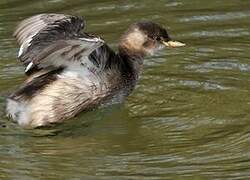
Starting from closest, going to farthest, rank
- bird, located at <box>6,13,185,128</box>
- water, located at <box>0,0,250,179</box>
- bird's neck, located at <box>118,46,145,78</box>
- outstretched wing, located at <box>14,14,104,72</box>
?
water, located at <box>0,0,250,179</box> → outstretched wing, located at <box>14,14,104,72</box> → bird, located at <box>6,13,185,128</box> → bird's neck, located at <box>118,46,145,78</box>

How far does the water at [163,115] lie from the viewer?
7.55 meters

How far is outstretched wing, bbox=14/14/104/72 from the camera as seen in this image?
798cm

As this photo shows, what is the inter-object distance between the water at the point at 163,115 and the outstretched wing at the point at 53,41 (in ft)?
2.36

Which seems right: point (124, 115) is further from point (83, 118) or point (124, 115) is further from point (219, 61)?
point (219, 61)

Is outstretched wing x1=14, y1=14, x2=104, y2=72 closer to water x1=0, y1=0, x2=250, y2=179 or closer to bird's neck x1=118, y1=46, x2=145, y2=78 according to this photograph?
water x1=0, y1=0, x2=250, y2=179

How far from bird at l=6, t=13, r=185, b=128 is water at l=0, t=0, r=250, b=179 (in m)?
0.15

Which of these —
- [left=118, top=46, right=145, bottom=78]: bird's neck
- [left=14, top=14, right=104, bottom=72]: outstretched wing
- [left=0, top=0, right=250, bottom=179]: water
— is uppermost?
[left=14, top=14, right=104, bottom=72]: outstretched wing

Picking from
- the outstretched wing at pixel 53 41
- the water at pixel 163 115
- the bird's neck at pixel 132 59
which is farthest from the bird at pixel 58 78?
the bird's neck at pixel 132 59

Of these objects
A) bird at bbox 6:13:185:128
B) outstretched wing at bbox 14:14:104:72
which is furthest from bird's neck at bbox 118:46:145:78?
outstretched wing at bbox 14:14:104:72

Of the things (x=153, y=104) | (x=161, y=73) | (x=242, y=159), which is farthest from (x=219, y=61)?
(x=242, y=159)

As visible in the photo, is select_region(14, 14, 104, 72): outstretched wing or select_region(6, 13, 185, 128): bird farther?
select_region(6, 13, 185, 128): bird

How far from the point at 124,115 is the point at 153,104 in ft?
1.11

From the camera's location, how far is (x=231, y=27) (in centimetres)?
1120

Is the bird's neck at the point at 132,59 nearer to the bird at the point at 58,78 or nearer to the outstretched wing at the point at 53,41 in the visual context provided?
the bird at the point at 58,78
